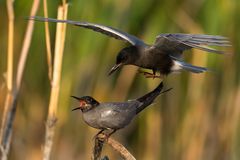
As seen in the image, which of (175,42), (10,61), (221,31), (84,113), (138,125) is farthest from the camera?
(138,125)

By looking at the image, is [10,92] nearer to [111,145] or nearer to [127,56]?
[127,56]

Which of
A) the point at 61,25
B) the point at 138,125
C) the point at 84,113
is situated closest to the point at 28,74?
the point at 138,125

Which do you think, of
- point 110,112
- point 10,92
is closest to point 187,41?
point 110,112

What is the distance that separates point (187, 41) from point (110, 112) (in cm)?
57

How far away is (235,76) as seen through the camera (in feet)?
18.7

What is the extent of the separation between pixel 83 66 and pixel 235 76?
114 centimetres

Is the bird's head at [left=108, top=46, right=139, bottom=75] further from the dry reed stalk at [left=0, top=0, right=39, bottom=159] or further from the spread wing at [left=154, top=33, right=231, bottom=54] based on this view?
the dry reed stalk at [left=0, top=0, right=39, bottom=159]

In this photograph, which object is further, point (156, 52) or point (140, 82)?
point (140, 82)

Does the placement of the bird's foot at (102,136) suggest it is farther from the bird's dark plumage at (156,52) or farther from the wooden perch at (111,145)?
the bird's dark plumage at (156,52)

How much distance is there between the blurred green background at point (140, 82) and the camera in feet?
18.5

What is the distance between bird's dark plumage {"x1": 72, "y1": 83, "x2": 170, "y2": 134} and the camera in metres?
3.32

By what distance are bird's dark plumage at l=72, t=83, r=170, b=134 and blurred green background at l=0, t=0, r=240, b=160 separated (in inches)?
89.0

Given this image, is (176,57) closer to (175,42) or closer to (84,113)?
(175,42)

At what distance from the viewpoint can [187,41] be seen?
12.0ft
